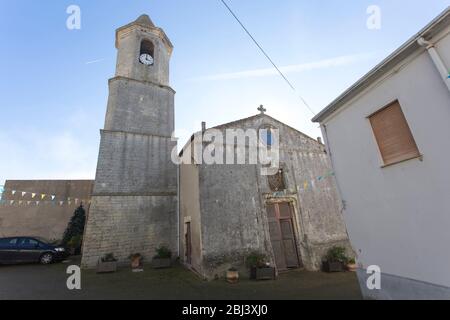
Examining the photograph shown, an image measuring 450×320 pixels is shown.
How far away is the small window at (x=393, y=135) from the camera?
415 centimetres

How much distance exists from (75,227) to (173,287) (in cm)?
1163

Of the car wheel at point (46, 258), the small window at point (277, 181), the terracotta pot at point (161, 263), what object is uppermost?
the small window at point (277, 181)

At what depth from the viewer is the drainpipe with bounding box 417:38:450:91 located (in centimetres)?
354

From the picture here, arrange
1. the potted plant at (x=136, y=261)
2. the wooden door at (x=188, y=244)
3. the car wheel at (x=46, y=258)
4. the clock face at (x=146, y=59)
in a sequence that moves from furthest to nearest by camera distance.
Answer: the clock face at (x=146, y=59) → the car wheel at (x=46, y=258) → the potted plant at (x=136, y=261) → the wooden door at (x=188, y=244)

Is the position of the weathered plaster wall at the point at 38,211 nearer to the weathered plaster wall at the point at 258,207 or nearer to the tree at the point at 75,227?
the tree at the point at 75,227

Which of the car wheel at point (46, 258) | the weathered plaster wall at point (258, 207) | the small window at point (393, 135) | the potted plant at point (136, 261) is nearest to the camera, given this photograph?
the small window at point (393, 135)

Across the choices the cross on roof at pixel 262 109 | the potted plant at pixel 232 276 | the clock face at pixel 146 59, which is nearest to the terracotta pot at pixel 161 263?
the potted plant at pixel 232 276

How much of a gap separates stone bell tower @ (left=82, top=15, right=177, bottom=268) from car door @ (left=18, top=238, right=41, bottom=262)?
161 inches

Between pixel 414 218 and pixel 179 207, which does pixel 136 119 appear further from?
pixel 414 218

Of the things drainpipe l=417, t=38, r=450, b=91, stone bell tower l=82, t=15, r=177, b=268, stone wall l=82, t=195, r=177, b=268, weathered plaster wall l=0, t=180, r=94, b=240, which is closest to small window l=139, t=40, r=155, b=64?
stone bell tower l=82, t=15, r=177, b=268

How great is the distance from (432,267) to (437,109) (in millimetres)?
2790

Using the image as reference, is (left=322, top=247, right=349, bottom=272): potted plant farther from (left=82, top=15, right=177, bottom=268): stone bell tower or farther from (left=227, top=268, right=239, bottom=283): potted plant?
(left=82, top=15, right=177, bottom=268): stone bell tower

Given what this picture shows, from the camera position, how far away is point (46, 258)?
10.8 meters

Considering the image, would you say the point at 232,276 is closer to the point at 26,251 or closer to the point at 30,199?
the point at 26,251
